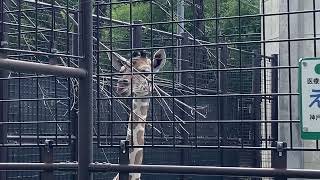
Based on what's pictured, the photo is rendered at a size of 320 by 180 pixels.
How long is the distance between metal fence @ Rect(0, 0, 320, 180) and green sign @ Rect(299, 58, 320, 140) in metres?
0.07

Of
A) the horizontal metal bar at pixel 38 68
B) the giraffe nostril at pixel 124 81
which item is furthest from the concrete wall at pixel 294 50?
the horizontal metal bar at pixel 38 68

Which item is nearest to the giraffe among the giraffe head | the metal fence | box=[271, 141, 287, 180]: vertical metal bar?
the giraffe head

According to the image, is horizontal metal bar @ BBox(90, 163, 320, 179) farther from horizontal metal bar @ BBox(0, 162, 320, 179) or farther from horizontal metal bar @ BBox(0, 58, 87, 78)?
horizontal metal bar @ BBox(0, 58, 87, 78)

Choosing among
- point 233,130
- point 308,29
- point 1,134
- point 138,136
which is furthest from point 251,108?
point 1,134

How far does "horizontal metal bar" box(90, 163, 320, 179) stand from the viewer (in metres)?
3.57

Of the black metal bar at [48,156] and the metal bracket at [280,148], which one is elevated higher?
the metal bracket at [280,148]

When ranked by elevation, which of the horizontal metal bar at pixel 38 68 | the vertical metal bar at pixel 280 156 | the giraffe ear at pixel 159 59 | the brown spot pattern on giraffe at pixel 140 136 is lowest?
the brown spot pattern on giraffe at pixel 140 136

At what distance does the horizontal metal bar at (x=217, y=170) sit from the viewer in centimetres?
357

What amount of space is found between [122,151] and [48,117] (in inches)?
161

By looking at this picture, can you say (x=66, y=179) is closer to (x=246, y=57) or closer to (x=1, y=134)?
(x=1, y=134)

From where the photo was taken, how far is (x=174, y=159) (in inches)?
385

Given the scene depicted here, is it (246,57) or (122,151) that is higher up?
(246,57)

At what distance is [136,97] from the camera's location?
441cm

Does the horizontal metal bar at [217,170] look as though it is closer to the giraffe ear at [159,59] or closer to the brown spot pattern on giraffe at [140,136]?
the giraffe ear at [159,59]
